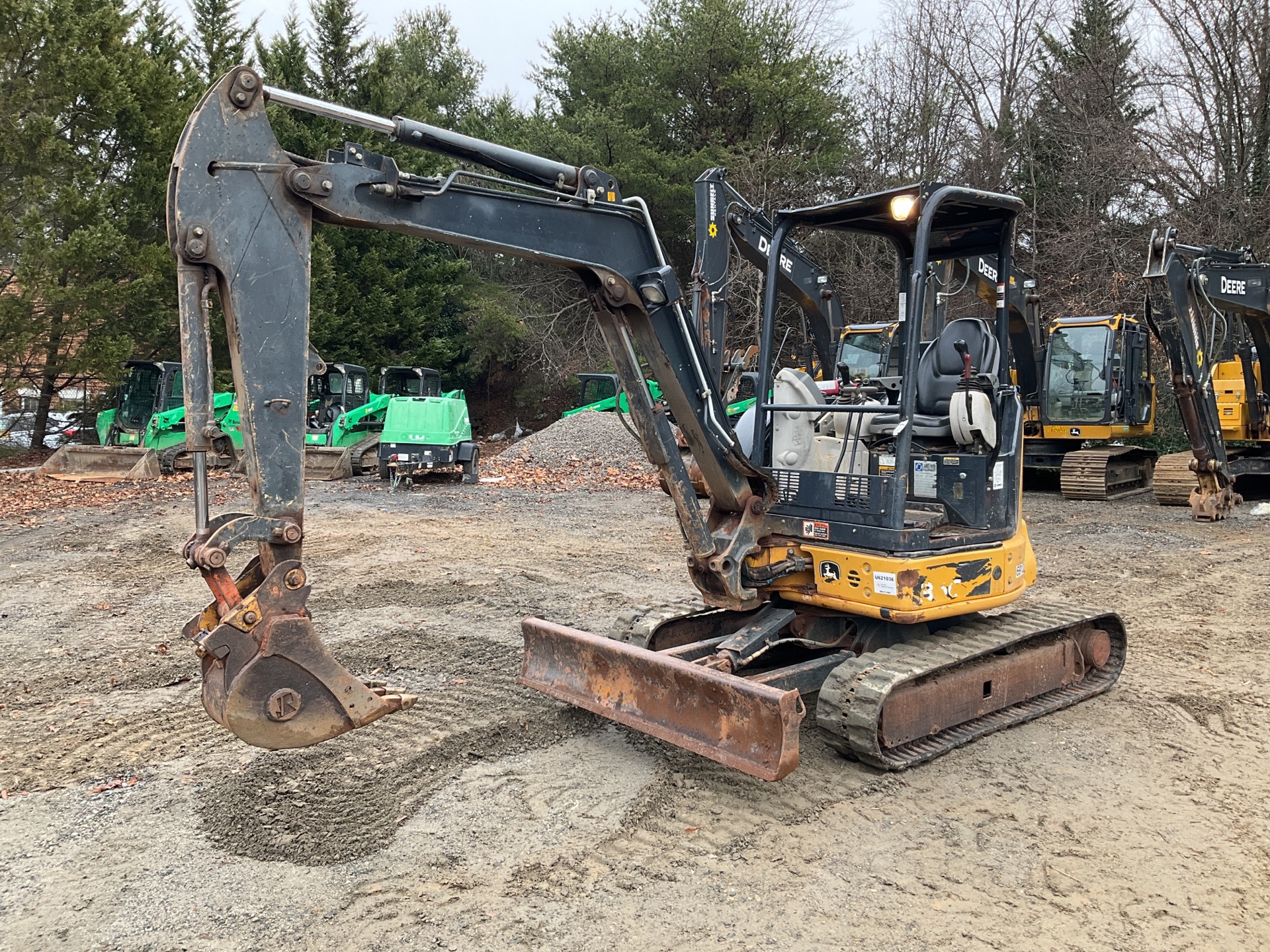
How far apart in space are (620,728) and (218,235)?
3.11 m

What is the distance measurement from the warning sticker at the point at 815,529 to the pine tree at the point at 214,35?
26178 millimetres

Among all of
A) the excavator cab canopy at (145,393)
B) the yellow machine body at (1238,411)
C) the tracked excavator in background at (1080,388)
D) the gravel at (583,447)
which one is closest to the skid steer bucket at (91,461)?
the excavator cab canopy at (145,393)

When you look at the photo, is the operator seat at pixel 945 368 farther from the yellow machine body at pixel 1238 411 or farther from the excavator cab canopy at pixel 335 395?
the excavator cab canopy at pixel 335 395

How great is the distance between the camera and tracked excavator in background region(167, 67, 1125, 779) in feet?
11.1

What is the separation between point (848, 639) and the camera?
17.6ft

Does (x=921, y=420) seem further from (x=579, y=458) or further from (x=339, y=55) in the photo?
(x=339, y=55)

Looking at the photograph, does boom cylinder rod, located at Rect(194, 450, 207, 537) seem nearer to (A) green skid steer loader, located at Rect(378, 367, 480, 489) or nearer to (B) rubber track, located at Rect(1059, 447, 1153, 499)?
(A) green skid steer loader, located at Rect(378, 367, 480, 489)

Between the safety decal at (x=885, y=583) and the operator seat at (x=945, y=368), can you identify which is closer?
the safety decal at (x=885, y=583)

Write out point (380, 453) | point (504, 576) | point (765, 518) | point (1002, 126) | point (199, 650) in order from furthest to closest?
point (1002, 126) < point (380, 453) < point (504, 576) < point (765, 518) < point (199, 650)

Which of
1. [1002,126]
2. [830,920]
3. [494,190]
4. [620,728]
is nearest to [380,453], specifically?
[620,728]

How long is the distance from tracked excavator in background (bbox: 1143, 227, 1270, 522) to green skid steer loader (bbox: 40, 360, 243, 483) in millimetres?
13211

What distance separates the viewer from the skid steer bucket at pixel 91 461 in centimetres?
1706

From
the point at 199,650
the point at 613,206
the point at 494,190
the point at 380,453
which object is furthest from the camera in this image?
the point at 380,453

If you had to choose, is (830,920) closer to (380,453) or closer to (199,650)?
(199,650)
